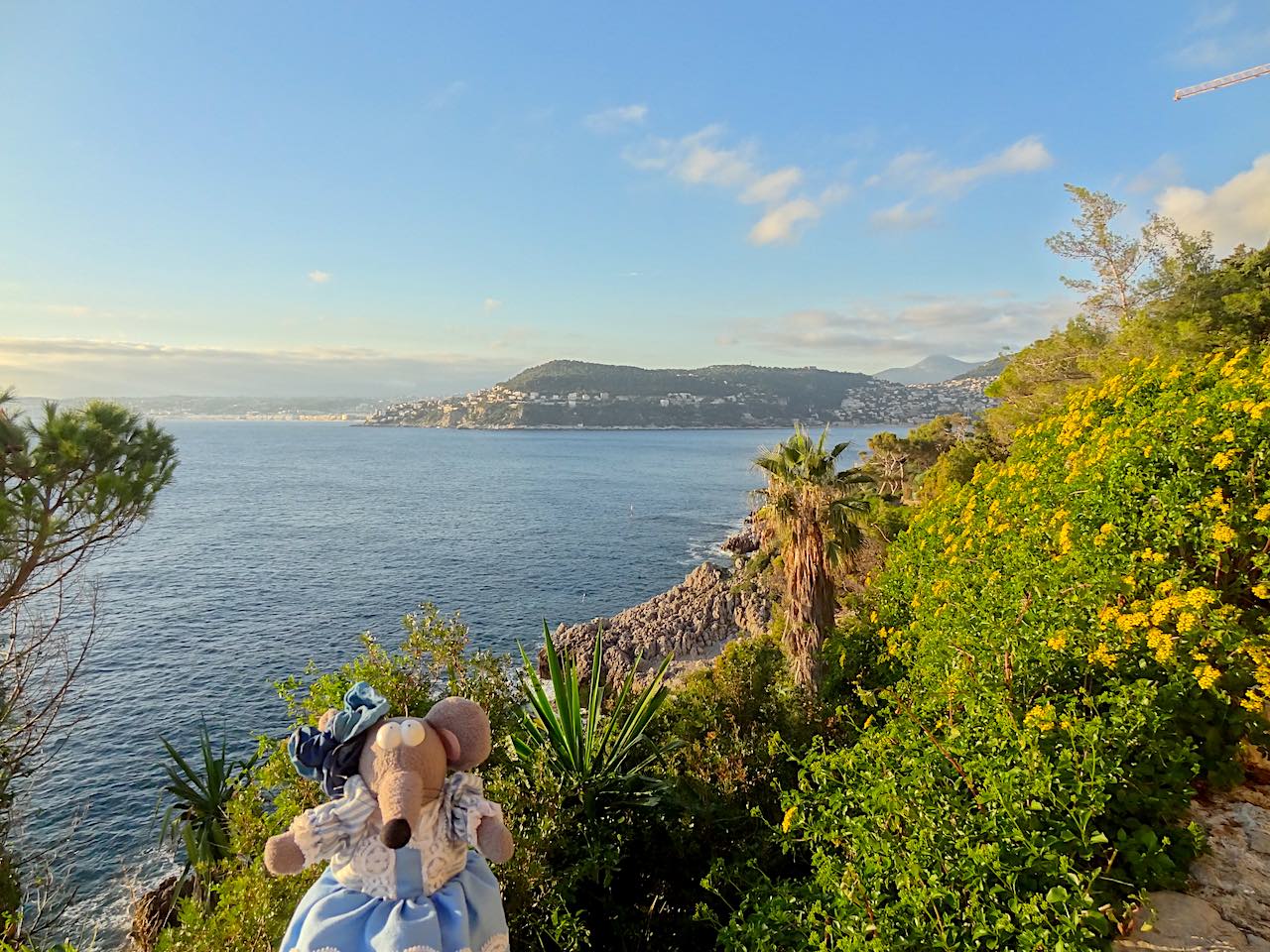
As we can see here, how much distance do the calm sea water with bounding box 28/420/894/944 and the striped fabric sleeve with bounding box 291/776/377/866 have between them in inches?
285

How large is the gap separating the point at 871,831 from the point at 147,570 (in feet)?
147

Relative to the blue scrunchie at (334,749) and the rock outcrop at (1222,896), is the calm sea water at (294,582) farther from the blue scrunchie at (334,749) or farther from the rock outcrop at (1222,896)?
the blue scrunchie at (334,749)

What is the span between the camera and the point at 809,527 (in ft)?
31.5

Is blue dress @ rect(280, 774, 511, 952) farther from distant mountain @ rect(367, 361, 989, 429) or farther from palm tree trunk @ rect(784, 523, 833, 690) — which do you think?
distant mountain @ rect(367, 361, 989, 429)

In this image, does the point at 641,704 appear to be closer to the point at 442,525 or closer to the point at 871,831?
the point at 871,831

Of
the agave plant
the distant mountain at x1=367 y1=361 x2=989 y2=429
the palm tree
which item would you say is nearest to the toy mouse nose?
the agave plant

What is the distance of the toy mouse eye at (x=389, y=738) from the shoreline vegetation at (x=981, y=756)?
1506 millimetres

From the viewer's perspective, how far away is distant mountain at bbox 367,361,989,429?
524ft

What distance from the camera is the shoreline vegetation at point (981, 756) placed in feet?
7.80

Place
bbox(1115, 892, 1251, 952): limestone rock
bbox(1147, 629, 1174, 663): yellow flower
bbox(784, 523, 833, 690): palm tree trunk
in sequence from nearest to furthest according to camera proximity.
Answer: bbox(1115, 892, 1251, 952): limestone rock, bbox(1147, 629, 1174, 663): yellow flower, bbox(784, 523, 833, 690): palm tree trunk

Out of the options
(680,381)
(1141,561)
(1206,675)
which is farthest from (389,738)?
(680,381)

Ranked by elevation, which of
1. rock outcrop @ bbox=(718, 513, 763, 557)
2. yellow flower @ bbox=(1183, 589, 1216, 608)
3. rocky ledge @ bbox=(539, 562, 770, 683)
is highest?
yellow flower @ bbox=(1183, 589, 1216, 608)

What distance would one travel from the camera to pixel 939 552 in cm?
538

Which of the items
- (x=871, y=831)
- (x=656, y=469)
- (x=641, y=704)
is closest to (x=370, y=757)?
(x=871, y=831)
